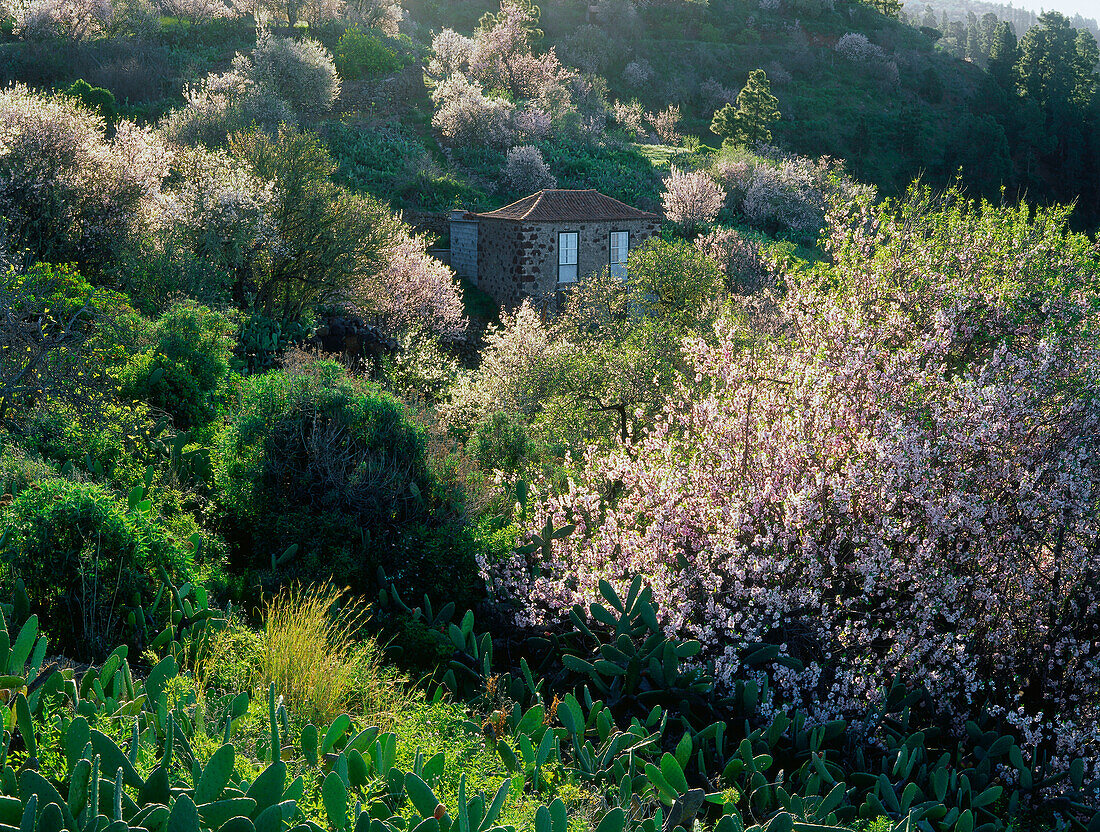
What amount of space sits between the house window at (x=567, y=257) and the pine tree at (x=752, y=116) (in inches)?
1048

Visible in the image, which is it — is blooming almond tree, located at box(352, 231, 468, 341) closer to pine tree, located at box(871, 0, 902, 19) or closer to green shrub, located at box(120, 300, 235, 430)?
green shrub, located at box(120, 300, 235, 430)

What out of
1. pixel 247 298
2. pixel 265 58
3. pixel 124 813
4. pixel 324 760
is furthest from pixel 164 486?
pixel 265 58

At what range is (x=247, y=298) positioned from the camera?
63.0 feet

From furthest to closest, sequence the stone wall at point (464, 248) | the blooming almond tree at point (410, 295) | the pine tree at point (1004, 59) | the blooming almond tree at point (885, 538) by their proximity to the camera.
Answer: the pine tree at point (1004, 59) < the stone wall at point (464, 248) < the blooming almond tree at point (410, 295) < the blooming almond tree at point (885, 538)

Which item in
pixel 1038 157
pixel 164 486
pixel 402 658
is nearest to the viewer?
pixel 402 658

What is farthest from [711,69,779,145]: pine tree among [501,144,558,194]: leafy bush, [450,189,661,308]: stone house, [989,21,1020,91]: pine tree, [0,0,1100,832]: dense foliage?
[0,0,1100,832]: dense foliage

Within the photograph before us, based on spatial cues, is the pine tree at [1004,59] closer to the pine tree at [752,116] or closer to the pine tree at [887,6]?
the pine tree at [887,6]

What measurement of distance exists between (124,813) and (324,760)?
119 centimetres

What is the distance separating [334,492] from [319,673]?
321 cm

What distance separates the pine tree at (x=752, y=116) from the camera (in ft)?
166

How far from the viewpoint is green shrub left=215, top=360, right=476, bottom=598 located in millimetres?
8500

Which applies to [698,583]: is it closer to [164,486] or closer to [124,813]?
[124,813]

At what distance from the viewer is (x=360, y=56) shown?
4716 cm

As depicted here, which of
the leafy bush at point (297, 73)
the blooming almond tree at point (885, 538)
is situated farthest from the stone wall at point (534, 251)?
the blooming almond tree at point (885, 538)
